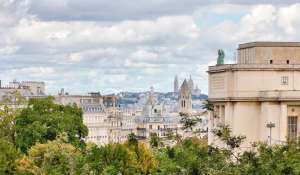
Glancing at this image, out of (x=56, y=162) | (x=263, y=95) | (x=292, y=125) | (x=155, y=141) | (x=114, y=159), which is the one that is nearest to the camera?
(x=56, y=162)

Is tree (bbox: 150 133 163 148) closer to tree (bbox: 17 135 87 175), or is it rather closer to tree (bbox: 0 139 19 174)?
tree (bbox: 17 135 87 175)

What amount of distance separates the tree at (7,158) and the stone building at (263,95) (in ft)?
46.6

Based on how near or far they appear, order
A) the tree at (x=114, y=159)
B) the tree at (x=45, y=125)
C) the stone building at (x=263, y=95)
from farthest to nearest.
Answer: the tree at (x=45, y=125), the stone building at (x=263, y=95), the tree at (x=114, y=159)

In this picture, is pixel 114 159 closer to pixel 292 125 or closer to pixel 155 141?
pixel 155 141

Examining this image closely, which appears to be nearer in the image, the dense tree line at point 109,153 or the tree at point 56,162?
the dense tree line at point 109,153

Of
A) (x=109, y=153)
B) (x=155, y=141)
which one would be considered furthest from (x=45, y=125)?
(x=109, y=153)

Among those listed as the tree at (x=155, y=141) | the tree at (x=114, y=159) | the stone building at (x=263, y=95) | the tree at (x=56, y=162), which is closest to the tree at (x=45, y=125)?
the tree at (x=155, y=141)

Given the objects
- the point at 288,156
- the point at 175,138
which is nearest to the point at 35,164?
the point at 175,138

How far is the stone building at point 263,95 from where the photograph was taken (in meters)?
70.1

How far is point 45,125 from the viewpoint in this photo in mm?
80000

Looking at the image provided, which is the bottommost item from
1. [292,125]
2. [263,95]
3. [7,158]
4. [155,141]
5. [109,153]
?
[7,158]

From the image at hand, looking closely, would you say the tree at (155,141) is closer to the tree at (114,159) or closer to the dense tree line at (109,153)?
the dense tree line at (109,153)

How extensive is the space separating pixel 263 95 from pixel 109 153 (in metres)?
13.0

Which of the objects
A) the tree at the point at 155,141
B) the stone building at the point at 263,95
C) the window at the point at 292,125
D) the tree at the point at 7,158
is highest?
the stone building at the point at 263,95
